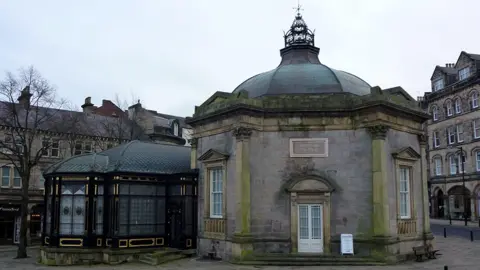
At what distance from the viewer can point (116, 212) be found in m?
22.9

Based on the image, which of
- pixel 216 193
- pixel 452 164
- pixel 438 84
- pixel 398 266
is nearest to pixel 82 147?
pixel 216 193

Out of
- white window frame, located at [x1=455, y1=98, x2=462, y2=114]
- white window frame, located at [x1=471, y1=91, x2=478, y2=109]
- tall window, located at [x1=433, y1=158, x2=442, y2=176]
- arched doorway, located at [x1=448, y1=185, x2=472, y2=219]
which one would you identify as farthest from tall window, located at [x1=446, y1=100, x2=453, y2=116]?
arched doorway, located at [x1=448, y1=185, x2=472, y2=219]

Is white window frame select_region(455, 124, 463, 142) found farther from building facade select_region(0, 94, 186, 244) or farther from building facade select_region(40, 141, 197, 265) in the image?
building facade select_region(40, 141, 197, 265)

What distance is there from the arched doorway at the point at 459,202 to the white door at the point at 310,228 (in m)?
35.9

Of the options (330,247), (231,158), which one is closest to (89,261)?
(231,158)

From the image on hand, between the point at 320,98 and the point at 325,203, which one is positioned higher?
the point at 320,98

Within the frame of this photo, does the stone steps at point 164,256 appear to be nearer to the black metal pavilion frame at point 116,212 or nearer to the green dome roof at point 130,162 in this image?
the black metal pavilion frame at point 116,212

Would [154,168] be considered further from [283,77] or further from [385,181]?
[385,181]

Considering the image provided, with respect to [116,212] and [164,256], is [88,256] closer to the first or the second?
[116,212]

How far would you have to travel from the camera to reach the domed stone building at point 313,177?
67.1ft

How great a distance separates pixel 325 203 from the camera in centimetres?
2078

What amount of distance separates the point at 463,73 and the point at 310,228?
40595 millimetres

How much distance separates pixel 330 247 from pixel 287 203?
8.76 feet

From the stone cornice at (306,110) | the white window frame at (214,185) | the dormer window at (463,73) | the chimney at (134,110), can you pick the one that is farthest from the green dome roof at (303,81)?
the dormer window at (463,73)
